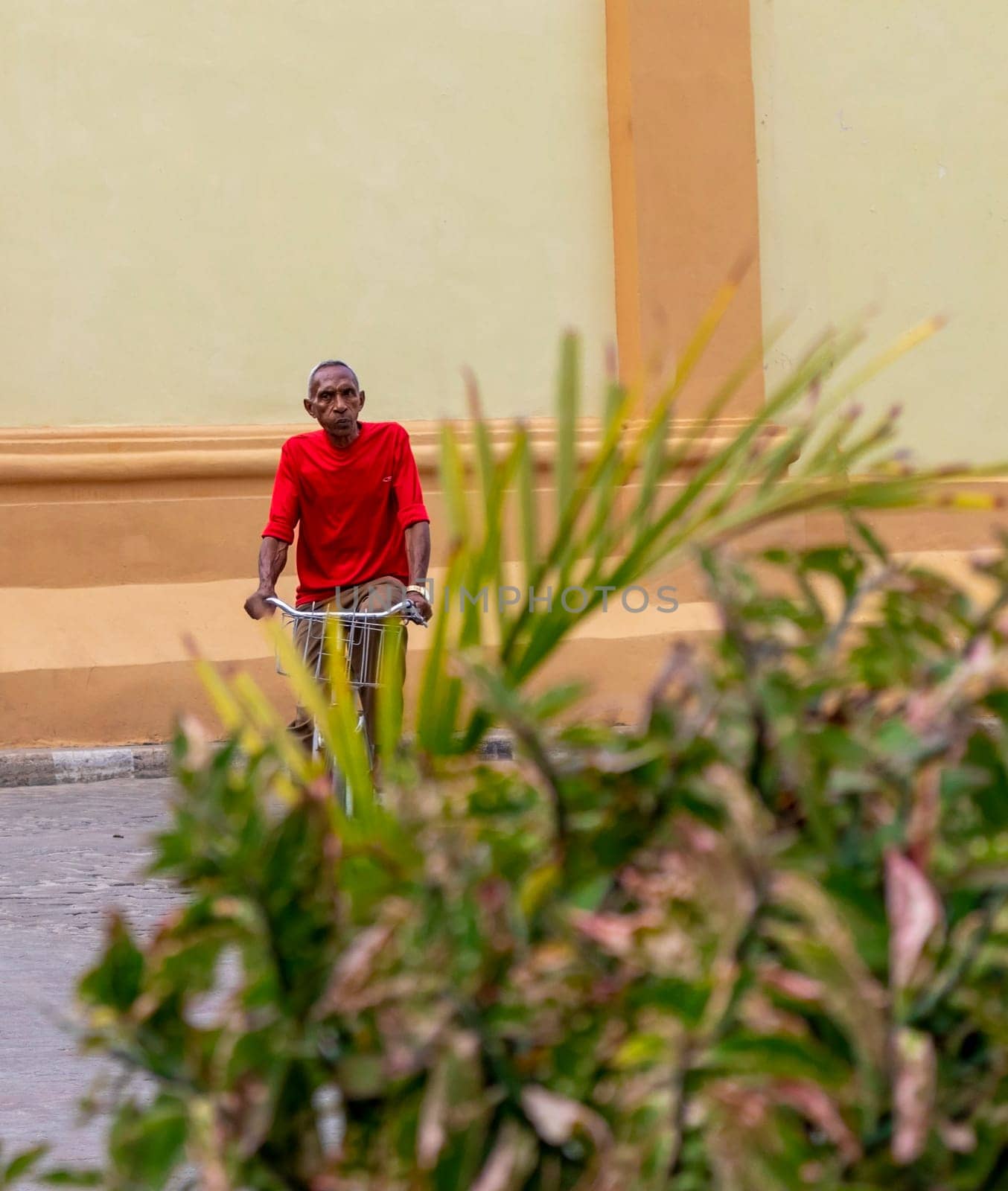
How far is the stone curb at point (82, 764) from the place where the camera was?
8367 mm

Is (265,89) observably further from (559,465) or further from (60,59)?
(559,465)

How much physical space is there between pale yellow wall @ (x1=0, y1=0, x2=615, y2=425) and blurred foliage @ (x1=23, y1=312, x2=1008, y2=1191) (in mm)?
8003

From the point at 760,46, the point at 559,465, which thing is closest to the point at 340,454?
the point at 760,46

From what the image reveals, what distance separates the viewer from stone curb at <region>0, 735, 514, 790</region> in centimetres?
837

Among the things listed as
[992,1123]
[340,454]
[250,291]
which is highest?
[250,291]

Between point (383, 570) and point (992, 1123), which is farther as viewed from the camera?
point (383, 570)

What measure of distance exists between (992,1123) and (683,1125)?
178 millimetres

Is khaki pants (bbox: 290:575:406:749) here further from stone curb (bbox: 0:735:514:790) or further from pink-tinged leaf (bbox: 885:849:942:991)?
pink-tinged leaf (bbox: 885:849:942:991)

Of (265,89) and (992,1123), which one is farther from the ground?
(265,89)

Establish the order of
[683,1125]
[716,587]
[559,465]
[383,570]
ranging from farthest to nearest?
[383,570], [559,465], [716,587], [683,1125]

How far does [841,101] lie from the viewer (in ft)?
32.2

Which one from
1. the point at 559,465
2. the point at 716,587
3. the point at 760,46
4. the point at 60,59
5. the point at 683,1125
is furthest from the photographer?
the point at 760,46

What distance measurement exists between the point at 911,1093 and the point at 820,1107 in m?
0.05

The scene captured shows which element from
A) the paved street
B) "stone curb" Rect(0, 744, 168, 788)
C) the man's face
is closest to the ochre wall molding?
"stone curb" Rect(0, 744, 168, 788)
